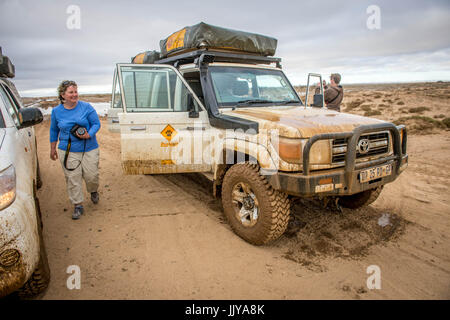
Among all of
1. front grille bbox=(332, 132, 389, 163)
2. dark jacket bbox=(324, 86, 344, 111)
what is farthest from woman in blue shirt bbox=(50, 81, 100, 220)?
dark jacket bbox=(324, 86, 344, 111)

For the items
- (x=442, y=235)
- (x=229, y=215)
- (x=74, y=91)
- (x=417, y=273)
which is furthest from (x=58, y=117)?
(x=442, y=235)

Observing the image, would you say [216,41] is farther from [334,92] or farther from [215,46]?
[334,92]

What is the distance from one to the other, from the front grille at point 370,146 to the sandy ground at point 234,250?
1.05 meters

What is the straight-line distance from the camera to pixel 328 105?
672 centimetres

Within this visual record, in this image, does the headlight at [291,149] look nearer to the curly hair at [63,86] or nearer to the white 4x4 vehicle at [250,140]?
the white 4x4 vehicle at [250,140]

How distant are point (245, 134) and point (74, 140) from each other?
7.60 feet

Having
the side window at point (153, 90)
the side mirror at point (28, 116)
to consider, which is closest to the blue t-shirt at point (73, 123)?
the side window at point (153, 90)

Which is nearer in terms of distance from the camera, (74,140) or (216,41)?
(74,140)

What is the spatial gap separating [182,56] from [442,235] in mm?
4165

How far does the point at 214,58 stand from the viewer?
394 centimetres

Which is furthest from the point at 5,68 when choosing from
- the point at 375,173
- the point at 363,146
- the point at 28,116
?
the point at 375,173

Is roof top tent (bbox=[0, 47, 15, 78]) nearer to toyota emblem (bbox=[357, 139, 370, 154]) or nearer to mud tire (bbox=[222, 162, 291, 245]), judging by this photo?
mud tire (bbox=[222, 162, 291, 245])

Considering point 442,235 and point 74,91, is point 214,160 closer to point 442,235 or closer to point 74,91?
point 74,91

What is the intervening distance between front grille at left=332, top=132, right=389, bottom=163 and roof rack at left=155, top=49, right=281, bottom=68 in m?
2.07
